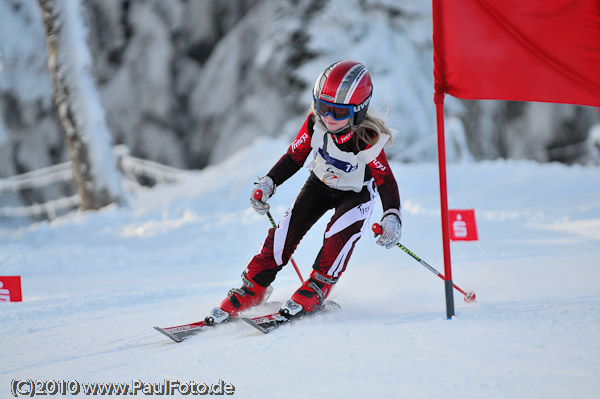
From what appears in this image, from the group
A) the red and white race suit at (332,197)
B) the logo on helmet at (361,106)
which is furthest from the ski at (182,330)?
the logo on helmet at (361,106)

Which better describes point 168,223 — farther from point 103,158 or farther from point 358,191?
point 358,191

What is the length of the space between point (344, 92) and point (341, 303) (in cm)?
130

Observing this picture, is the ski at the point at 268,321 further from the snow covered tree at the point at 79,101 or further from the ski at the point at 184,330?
the snow covered tree at the point at 79,101

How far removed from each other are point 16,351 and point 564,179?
7.66 m

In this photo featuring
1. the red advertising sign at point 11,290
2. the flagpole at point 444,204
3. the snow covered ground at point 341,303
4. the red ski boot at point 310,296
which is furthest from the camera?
the red advertising sign at point 11,290

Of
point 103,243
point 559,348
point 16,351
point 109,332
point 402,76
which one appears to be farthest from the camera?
point 402,76

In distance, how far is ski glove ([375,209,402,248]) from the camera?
2828 mm

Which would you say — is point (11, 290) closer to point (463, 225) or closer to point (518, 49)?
point (463, 225)

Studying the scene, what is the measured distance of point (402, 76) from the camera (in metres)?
12.8

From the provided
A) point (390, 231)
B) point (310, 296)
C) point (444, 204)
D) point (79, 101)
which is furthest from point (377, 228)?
point (79, 101)

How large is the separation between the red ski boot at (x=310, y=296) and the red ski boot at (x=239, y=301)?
28 cm

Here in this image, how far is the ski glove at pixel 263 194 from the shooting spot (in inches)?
127

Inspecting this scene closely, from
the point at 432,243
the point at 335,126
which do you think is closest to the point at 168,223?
the point at 432,243

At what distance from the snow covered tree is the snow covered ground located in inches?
45.0
